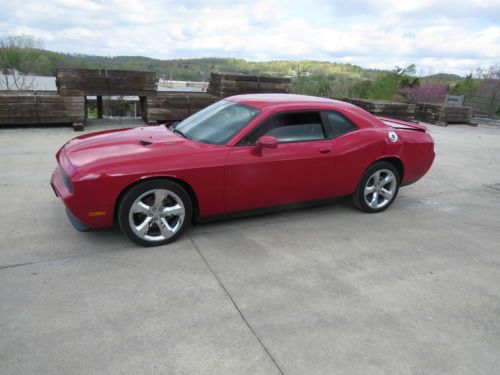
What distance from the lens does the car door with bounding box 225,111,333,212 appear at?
3.96 metres

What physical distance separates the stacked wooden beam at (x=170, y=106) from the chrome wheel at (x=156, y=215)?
669 centimetres

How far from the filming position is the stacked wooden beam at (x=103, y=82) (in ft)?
29.9

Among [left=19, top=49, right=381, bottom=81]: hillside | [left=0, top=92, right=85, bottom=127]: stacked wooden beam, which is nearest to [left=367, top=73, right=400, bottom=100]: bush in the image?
[left=19, top=49, right=381, bottom=81]: hillside

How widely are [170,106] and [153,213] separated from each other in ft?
22.6

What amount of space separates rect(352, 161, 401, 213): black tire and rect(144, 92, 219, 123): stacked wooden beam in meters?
6.36

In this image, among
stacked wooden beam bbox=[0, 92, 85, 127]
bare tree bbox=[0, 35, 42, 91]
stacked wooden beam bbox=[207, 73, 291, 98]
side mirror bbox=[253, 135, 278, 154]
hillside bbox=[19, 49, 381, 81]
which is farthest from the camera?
hillside bbox=[19, 49, 381, 81]

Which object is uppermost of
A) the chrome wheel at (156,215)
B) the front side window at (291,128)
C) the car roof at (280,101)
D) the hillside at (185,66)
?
the hillside at (185,66)

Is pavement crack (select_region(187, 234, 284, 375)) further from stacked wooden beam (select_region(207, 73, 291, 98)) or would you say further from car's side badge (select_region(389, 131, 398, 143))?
stacked wooden beam (select_region(207, 73, 291, 98))

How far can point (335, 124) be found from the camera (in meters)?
4.60

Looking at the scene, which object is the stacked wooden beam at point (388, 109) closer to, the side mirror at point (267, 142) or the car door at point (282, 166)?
the car door at point (282, 166)

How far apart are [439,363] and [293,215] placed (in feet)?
8.35

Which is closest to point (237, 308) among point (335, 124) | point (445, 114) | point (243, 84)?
point (335, 124)

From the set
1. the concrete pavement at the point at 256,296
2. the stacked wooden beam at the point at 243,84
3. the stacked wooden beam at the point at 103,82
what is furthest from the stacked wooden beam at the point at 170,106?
the concrete pavement at the point at 256,296

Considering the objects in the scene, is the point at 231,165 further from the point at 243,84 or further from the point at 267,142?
the point at 243,84
